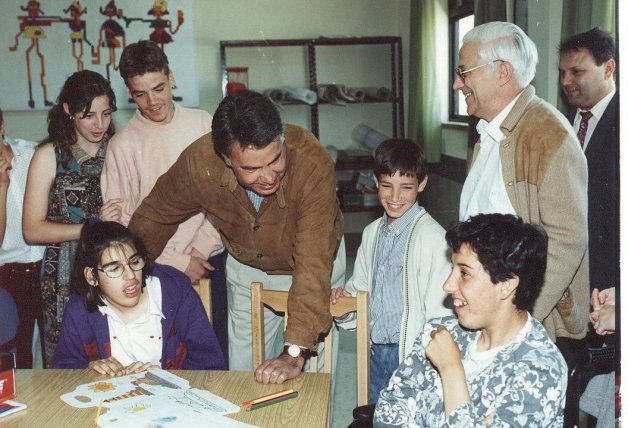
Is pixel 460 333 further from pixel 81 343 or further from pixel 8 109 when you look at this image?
pixel 8 109

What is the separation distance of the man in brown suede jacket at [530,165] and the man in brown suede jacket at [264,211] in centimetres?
45

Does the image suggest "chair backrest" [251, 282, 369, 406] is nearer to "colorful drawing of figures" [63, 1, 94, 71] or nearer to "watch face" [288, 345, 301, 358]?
"watch face" [288, 345, 301, 358]

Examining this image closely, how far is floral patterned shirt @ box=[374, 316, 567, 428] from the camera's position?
1.26 meters

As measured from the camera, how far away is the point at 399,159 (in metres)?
2.20

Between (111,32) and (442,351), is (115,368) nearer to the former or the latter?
(442,351)

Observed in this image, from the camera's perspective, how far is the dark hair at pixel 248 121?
164cm

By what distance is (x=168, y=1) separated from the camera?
453 cm

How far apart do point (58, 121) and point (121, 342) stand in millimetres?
828

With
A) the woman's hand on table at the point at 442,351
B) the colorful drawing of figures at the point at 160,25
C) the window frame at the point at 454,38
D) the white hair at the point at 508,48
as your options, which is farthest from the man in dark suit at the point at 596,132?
the colorful drawing of figures at the point at 160,25

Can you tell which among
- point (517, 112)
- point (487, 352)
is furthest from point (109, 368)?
point (517, 112)

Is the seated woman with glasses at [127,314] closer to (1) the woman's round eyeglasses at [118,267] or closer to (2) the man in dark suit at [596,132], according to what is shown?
(1) the woman's round eyeglasses at [118,267]

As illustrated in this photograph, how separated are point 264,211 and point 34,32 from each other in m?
3.15

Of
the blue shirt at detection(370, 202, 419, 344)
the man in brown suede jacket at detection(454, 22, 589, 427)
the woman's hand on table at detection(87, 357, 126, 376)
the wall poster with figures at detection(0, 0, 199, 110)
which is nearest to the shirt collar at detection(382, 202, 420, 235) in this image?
the blue shirt at detection(370, 202, 419, 344)

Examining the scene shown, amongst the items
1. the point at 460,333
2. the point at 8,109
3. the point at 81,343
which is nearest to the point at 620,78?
the point at 460,333
